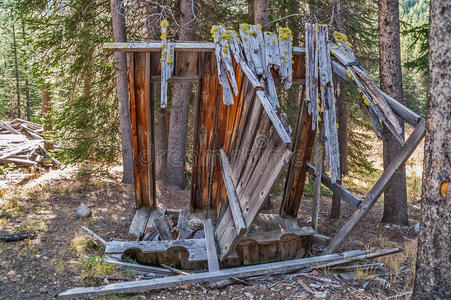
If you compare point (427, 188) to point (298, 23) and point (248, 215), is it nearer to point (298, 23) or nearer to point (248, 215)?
point (248, 215)

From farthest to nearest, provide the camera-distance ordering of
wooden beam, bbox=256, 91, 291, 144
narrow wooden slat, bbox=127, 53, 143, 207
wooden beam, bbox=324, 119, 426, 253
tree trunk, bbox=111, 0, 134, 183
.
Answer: tree trunk, bbox=111, 0, 134, 183 → narrow wooden slat, bbox=127, 53, 143, 207 → wooden beam, bbox=324, 119, 426, 253 → wooden beam, bbox=256, 91, 291, 144

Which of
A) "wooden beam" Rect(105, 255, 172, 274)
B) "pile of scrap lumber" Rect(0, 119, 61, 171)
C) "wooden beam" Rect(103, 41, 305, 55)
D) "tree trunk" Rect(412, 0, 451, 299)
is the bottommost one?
"wooden beam" Rect(105, 255, 172, 274)

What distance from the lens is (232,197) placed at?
5.78 m

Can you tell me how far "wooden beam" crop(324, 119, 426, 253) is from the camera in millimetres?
4711

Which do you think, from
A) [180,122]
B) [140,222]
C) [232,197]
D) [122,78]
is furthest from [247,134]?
[122,78]

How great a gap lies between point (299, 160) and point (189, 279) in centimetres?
330

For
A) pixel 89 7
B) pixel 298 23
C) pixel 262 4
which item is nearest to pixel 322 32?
pixel 262 4

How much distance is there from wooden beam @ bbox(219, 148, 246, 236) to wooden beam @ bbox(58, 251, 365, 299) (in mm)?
671

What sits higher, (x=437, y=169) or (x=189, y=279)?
(x=437, y=169)

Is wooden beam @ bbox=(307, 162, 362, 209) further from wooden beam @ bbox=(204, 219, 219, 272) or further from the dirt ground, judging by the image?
wooden beam @ bbox=(204, 219, 219, 272)

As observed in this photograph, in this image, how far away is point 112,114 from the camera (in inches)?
411

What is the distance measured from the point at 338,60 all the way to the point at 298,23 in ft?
17.1

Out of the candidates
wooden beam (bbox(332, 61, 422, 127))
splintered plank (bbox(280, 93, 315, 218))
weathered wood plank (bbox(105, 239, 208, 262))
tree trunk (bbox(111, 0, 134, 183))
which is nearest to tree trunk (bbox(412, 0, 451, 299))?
wooden beam (bbox(332, 61, 422, 127))

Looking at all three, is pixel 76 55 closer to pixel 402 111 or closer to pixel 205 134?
pixel 205 134
